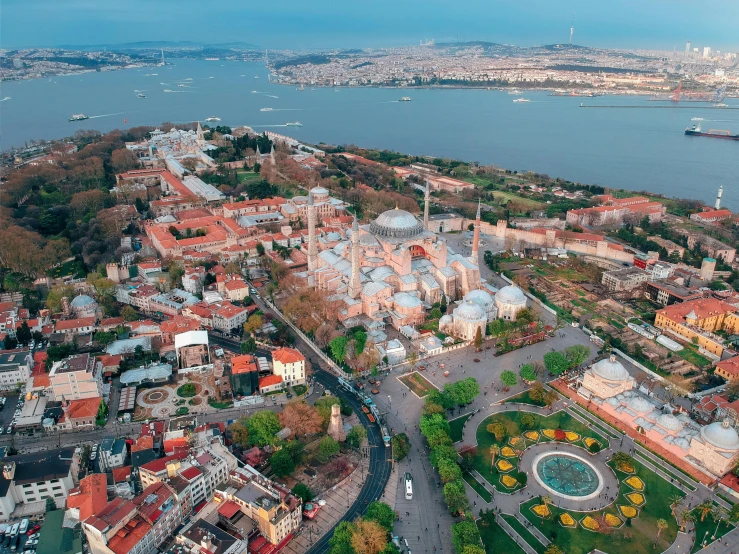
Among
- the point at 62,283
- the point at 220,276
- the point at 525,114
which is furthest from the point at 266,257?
the point at 525,114

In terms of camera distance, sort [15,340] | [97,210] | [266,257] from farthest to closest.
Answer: [97,210], [266,257], [15,340]

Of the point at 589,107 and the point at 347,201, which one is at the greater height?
the point at 589,107

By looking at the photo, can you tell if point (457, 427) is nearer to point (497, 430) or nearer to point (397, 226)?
point (497, 430)

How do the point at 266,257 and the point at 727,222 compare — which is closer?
the point at 266,257

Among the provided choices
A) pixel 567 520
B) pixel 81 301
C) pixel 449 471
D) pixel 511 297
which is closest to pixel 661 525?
pixel 567 520

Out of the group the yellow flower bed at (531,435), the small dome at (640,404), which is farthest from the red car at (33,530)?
the small dome at (640,404)

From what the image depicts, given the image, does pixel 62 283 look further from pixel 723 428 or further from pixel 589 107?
pixel 589 107

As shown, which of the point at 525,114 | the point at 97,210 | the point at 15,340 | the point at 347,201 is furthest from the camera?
the point at 525,114
